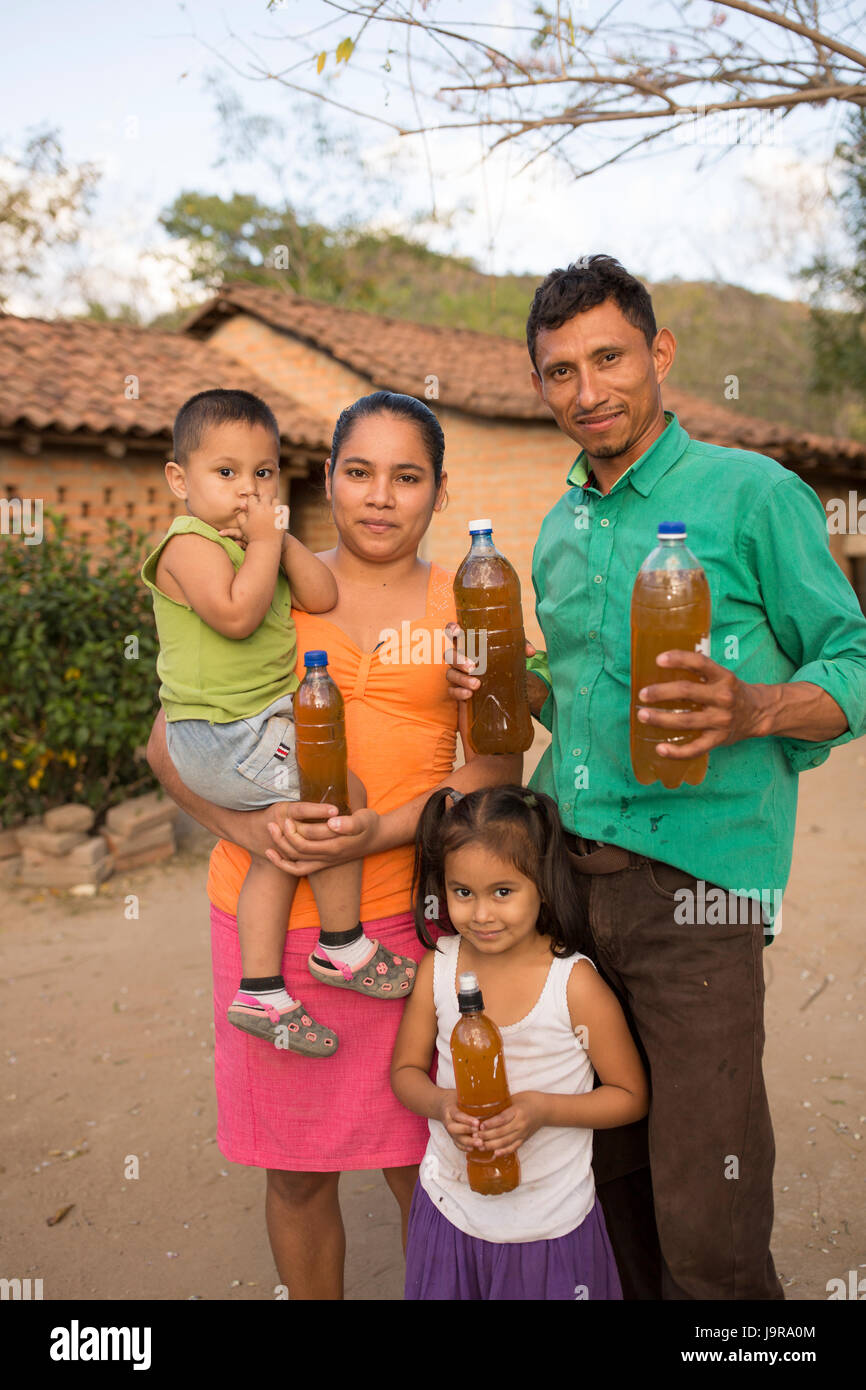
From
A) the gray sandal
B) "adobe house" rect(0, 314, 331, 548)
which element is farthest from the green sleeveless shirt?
"adobe house" rect(0, 314, 331, 548)

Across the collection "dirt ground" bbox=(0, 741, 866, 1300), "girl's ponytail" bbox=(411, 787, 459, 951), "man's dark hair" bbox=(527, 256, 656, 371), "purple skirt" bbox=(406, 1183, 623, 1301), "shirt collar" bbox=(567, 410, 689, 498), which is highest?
"man's dark hair" bbox=(527, 256, 656, 371)

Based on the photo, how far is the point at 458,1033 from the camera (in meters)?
2.23

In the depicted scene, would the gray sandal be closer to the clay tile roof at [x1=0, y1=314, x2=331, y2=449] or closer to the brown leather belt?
the brown leather belt

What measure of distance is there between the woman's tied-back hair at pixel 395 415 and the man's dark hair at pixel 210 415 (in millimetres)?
168

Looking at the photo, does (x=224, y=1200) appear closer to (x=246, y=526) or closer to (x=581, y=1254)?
(x=581, y=1254)

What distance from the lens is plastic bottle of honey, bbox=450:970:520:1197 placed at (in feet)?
7.29

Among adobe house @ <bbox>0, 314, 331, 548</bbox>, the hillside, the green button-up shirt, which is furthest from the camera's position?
the hillside

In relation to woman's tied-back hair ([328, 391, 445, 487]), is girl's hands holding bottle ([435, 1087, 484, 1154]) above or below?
below

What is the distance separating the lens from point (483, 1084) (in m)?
2.26

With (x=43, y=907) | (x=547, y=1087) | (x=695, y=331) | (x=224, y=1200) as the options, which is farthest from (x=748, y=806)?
(x=695, y=331)

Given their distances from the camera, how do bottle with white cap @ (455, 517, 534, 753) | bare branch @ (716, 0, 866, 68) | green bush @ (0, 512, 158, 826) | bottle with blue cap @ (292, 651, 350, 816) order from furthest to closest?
green bush @ (0, 512, 158, 826), bare branch @ (716, 0, 866, 68), bottle with white cap @ (455, 517, 534, 753), bottle with blue cap @ (292, 651, 350, 816)

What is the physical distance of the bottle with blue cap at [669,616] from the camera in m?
1.98

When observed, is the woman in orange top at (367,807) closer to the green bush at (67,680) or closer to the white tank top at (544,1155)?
the white tank top at (544,1155)

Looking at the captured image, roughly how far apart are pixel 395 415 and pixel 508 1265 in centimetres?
198
